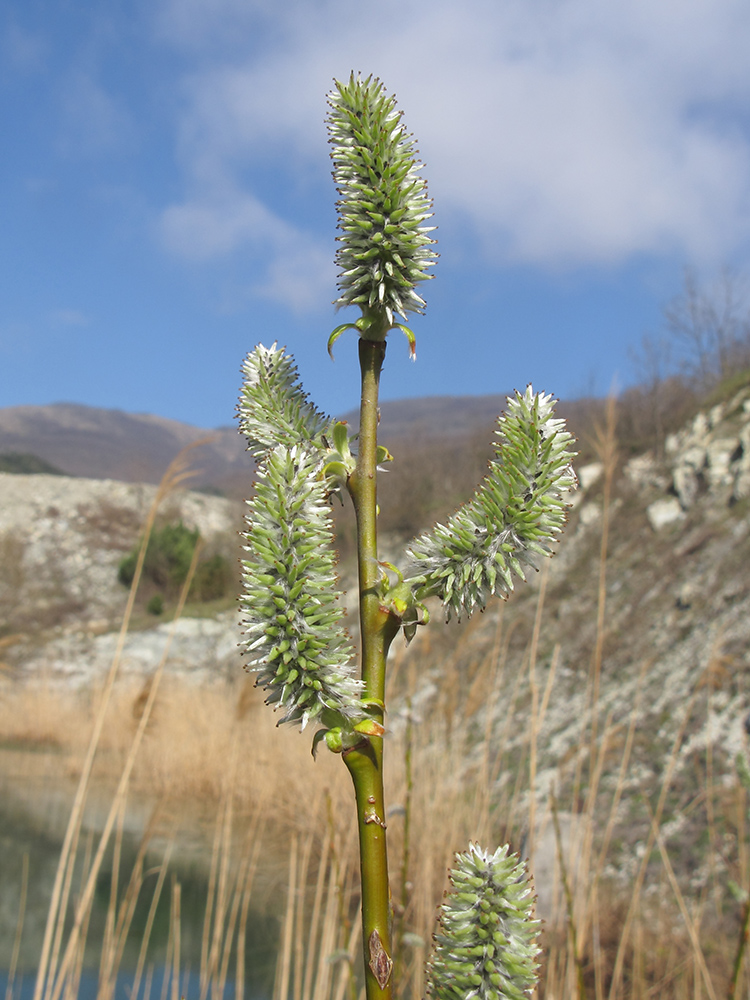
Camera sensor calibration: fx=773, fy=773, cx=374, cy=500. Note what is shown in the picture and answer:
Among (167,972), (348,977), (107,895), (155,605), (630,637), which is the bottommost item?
(107,895)

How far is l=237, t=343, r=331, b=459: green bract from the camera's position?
828 millimetres

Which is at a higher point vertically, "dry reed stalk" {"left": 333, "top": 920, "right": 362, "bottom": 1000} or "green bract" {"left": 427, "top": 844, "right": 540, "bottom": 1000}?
"green bract" {"left": 427, "top": 844, "right": 540, "bottom": 1000}

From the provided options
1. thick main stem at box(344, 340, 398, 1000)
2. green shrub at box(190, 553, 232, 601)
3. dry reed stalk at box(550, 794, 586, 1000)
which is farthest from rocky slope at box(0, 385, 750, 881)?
thick main stem at box(344, 340, 398, 1000)

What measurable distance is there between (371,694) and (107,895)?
707cm

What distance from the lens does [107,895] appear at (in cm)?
656

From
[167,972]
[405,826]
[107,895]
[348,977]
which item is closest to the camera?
[348,977]

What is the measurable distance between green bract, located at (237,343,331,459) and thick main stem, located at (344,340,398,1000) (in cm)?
11

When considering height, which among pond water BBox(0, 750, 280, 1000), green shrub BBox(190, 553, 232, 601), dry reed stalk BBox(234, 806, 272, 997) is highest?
green shrub BBox(190, 553, 232, 601)

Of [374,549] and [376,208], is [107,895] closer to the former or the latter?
[374,549]

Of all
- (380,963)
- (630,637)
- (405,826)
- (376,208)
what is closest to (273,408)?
(376,208)

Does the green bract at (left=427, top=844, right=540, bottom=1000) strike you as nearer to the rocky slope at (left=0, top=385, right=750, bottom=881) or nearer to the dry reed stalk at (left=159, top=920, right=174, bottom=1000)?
the rocky slope at (left=0, top=385, right=750, bottom=881)

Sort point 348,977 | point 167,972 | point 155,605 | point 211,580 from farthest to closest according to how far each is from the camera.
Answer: point 211,580, point 155,605, point 167,972, point 348,977

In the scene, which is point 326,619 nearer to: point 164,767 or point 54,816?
point 164,767

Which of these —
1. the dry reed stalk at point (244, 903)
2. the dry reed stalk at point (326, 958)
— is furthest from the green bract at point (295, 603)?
the dry reed stalk at point (244, 903)
